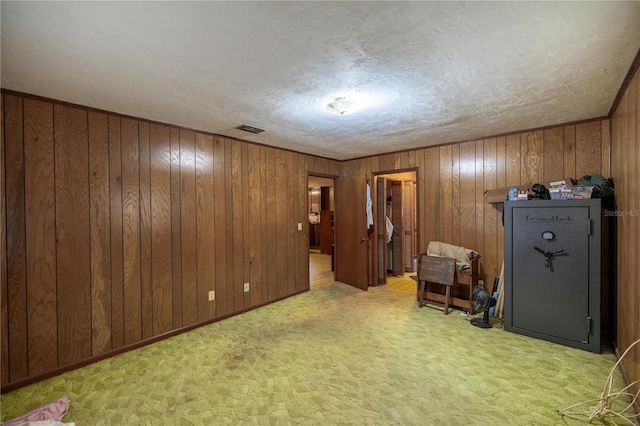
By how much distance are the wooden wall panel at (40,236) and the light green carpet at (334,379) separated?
1.08 ft

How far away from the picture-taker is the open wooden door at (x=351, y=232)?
483 cm

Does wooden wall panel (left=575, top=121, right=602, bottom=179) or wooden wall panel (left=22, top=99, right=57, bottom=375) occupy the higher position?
wooden wall panel (left=575, top=121, right=602, bottom=179)

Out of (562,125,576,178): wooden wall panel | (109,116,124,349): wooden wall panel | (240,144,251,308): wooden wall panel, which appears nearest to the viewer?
(109,116,124,349): wooden wall panel

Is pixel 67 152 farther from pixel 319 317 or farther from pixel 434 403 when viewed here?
pixel 434 403

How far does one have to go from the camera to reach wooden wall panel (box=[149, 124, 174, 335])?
303cm

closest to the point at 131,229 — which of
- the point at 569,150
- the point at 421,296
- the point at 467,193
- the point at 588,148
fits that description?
the point at 421,296

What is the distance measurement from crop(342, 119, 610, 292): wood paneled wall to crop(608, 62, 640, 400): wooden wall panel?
64cm

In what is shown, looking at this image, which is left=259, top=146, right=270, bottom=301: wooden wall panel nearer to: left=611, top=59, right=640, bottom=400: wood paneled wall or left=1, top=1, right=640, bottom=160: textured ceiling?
left=1, top=1, right=640, bottom=160: textured ceiling

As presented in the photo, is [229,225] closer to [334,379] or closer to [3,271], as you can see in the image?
[3,271]

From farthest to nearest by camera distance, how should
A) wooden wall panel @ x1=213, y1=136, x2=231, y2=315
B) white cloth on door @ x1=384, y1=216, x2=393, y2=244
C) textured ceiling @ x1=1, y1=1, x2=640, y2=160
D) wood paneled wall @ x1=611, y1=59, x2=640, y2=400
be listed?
white cloth on door @ x1=384, y1=216, x2=393, y2=244 → wooden wall panel @ x1=213, y1=136, x2=231, y2=315 → wood paneled wall @ x1=611, y1=59, x2=640, y2=400 → textured ceiling @ x1=1, y1=1, x2=640, y2=160

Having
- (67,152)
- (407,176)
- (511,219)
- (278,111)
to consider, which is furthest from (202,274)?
(407,176)

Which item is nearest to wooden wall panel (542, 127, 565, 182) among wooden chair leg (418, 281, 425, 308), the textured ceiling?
the textured ceiling

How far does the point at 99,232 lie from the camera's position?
267cm

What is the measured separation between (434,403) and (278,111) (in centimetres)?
276
